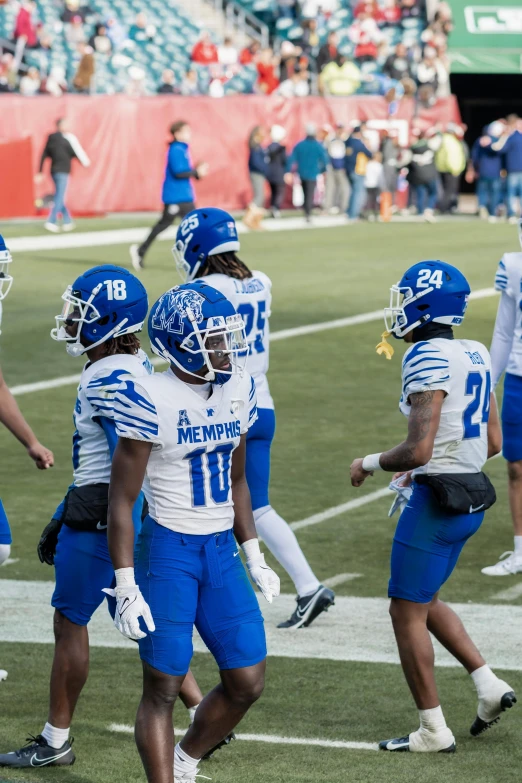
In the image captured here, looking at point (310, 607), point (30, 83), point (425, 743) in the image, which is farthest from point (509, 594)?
point (30, 83)

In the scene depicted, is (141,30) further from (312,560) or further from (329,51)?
(312,560)

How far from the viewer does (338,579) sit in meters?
7.88

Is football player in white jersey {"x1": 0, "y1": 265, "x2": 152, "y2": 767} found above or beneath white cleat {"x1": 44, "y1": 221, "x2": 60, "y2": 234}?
above

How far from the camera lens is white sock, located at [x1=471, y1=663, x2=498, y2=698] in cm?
557

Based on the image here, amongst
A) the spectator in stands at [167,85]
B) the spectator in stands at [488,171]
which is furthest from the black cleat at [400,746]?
the spectator in stands at [167,85]

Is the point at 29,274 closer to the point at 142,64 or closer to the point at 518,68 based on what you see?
the point at 142,64

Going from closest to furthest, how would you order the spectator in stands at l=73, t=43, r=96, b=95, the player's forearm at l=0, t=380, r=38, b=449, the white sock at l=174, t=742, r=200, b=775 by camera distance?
the white sock at l=174, t=742, r=200, b=775 → the player's forearm at l=0, t=380, r=38, b=449 → the spectator in stands at l=73, t=43, r=96, b=95

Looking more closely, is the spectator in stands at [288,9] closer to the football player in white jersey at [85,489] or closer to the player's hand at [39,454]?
the player's hand at [39,454]

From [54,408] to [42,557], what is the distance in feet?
22.3

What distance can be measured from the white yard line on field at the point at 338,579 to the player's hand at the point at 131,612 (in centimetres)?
341

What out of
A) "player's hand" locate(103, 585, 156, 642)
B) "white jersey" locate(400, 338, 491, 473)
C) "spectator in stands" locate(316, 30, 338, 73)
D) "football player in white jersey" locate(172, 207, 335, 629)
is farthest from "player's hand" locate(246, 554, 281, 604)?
"spectator in stands" locate(316, 30, 338, 73)

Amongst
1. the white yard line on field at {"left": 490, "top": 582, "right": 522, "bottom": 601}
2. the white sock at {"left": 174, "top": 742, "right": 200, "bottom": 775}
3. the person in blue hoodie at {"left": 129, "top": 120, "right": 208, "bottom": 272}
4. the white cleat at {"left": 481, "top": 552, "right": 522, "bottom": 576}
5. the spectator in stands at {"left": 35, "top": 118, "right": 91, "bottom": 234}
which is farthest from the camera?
the spectator in stands at {"left": 35, "top": 118, "right": 91, "bottom": 234}

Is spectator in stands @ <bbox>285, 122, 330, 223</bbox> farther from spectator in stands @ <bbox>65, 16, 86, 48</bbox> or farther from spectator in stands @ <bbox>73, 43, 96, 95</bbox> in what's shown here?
spectator in stands @ <bbox>65, 16, 86, 48</bbox>

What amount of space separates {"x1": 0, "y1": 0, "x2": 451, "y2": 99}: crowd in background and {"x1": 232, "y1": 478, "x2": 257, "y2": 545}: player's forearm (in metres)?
28.8
